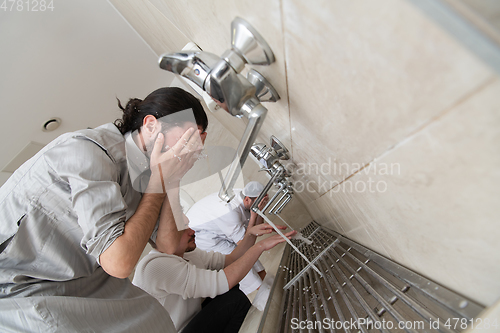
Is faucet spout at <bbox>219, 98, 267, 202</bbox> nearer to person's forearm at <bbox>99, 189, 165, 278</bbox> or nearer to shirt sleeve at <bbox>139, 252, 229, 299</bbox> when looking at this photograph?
person's forearm at <bbox>99, 189, 165, 278</bbox>

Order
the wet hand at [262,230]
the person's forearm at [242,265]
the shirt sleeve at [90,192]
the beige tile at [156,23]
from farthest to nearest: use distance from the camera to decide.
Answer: the wet hand at [262,230]
the person's forearm at [242,265]
the beige tile at [156,23]
the shirt sleeve at [90,192]

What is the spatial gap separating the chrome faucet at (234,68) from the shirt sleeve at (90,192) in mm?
385

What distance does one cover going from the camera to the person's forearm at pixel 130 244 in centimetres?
64

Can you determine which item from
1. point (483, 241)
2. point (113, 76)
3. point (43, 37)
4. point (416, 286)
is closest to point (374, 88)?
point (483, 241)

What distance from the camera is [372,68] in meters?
0.25

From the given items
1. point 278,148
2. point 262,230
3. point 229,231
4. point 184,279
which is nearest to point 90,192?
point 278,148

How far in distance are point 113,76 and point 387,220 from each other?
231cm

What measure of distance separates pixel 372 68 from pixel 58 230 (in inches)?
34.1

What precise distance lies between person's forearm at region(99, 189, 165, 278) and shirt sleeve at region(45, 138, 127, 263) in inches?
0.7

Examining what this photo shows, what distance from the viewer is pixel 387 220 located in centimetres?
45

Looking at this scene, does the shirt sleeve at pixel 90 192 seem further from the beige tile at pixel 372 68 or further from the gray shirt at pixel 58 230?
the beige tile at pixel 372 68

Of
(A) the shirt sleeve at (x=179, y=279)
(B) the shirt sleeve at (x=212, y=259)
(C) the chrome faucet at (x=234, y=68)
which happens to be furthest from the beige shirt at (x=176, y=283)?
(C) the chrome faucet at (x=234, y=68)

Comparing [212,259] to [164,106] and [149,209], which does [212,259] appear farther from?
[164,106]

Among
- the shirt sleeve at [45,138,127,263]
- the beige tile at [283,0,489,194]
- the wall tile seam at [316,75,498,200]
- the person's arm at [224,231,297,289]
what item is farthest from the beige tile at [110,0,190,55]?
the person's arm at [224,231,297,289]
